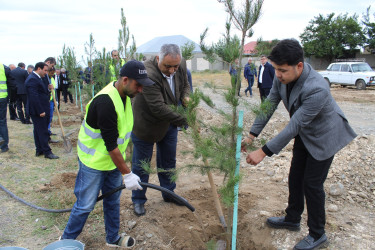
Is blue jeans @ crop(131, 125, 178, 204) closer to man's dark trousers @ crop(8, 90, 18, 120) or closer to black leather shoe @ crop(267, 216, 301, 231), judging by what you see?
black leather shoe @ crop(267, 216, 301, 231)

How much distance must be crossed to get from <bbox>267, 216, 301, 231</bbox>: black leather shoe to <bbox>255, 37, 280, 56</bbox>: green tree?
5.58 feet

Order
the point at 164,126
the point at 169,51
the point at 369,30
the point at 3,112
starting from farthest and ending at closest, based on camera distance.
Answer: the point at 369,30 < the point at 3,112 < the point at 164,126 < the point at 169,51

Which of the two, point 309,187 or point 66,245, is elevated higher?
point 309,187

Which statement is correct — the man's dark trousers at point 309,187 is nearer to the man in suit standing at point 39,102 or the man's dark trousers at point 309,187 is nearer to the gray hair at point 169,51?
the gray hair at point 169,51

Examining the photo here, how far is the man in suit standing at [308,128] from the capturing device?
2.22m

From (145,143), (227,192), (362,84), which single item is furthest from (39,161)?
(362,84)

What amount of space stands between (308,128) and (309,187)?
52cm

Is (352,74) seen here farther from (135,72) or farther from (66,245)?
(66,245)

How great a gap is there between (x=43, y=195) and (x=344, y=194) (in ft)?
13.0

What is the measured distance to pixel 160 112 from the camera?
287cm

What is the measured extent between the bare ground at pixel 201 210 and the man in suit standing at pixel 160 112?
31 centimetres

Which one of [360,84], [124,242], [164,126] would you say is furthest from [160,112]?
[360,84]

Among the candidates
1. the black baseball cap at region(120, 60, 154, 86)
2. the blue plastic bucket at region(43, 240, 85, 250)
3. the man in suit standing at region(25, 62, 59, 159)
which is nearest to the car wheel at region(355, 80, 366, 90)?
the man in suit standing at region(25, 62, 59, 159)

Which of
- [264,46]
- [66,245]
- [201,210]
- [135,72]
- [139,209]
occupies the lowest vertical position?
[201,210]
